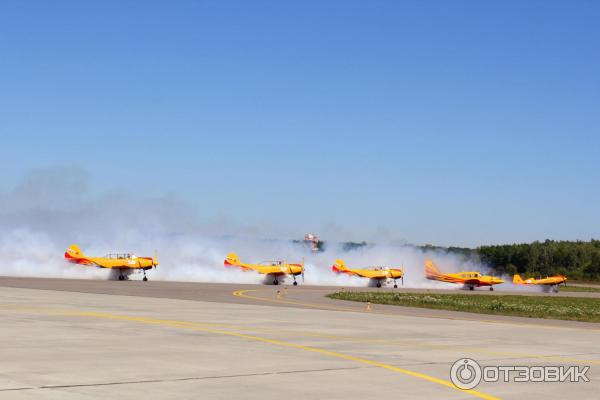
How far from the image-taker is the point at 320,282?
112562 mm

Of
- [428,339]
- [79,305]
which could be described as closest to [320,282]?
[79,305]

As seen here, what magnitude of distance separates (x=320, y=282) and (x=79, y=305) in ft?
246

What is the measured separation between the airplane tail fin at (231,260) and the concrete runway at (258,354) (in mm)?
70930

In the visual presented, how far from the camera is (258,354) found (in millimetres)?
21266

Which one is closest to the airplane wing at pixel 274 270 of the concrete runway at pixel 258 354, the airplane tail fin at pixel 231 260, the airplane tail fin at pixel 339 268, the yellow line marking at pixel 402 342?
the airplane tail fin at pixel 231 260

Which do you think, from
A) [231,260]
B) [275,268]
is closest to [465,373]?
[275,268]

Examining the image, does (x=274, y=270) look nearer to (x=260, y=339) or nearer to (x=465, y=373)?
(x=260, y=339)

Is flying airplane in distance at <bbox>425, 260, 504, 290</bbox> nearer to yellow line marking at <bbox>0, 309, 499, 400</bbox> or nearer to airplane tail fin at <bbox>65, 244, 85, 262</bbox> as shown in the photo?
airplane tail fin at <bbox>65, 244, 85, 262</bbox>

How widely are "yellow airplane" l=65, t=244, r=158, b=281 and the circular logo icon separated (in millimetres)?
76807

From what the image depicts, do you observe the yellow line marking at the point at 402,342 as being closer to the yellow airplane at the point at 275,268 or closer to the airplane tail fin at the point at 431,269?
the yellow airplane at the point at 275,268

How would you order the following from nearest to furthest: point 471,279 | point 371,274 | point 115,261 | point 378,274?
point 115,261 < point 378,274 < point 371,274 < point 471,279

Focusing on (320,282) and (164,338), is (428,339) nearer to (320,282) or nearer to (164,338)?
(164,338)

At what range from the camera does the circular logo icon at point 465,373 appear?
674 inches

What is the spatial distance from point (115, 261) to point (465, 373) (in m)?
79.5
